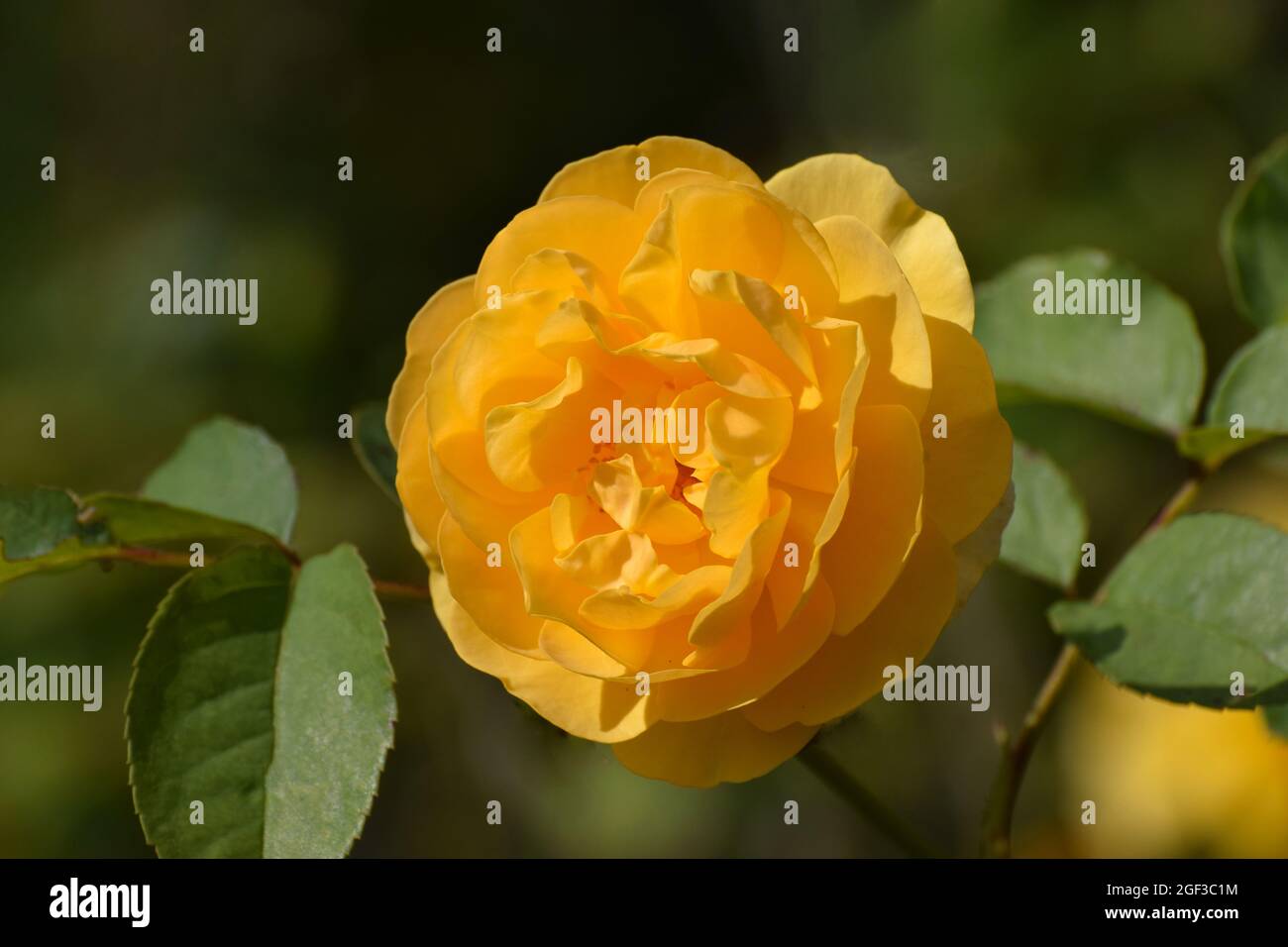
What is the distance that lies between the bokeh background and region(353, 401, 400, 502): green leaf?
1.35 m

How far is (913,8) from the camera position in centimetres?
340

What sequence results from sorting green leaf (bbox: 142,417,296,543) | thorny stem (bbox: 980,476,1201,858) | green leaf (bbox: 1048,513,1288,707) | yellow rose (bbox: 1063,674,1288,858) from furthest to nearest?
yellow rose (bbox: 1063,674,1288,858), green leaf (bbox: 142,417,296,543), thorny stem (bbox: 980,476,1201,858), green leaf (bbox: 1048,513,1288,707)

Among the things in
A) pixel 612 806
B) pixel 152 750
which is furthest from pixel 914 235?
pixel 612 806

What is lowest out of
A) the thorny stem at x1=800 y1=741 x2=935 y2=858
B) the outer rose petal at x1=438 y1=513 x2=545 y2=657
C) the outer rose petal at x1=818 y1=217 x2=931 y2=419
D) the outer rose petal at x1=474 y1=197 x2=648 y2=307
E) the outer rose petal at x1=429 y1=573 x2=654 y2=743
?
the thorny stem at x1=800 y1=741 x2=935 y2=858

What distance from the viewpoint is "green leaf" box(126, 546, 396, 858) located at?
4.12 feet

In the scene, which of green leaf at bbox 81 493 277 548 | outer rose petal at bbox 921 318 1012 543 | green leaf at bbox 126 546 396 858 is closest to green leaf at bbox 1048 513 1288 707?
outer rose petal at bbox 921 318 1012 543

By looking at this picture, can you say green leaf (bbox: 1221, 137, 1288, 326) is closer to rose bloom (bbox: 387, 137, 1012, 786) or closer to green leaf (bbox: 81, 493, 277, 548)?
rose bloom (bbox: 387, 137, 1012, 786)

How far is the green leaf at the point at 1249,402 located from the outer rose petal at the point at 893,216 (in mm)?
476

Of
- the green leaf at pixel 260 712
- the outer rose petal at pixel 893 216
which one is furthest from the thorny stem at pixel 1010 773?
the green leaf at pixel 260 712

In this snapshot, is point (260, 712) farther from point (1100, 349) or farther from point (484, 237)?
point (484, 237)

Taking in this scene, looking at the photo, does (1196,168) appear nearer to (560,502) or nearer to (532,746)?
(532,746)

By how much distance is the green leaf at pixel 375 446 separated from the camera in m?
1.62

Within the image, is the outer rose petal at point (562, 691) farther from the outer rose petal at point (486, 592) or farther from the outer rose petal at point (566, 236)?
the outer rose petal at point (566, 236)

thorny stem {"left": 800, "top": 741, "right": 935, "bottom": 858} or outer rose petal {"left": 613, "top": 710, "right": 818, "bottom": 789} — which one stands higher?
outer rose petal {"left": 613, "top": 710, "right": 818, "bottom": 789}
